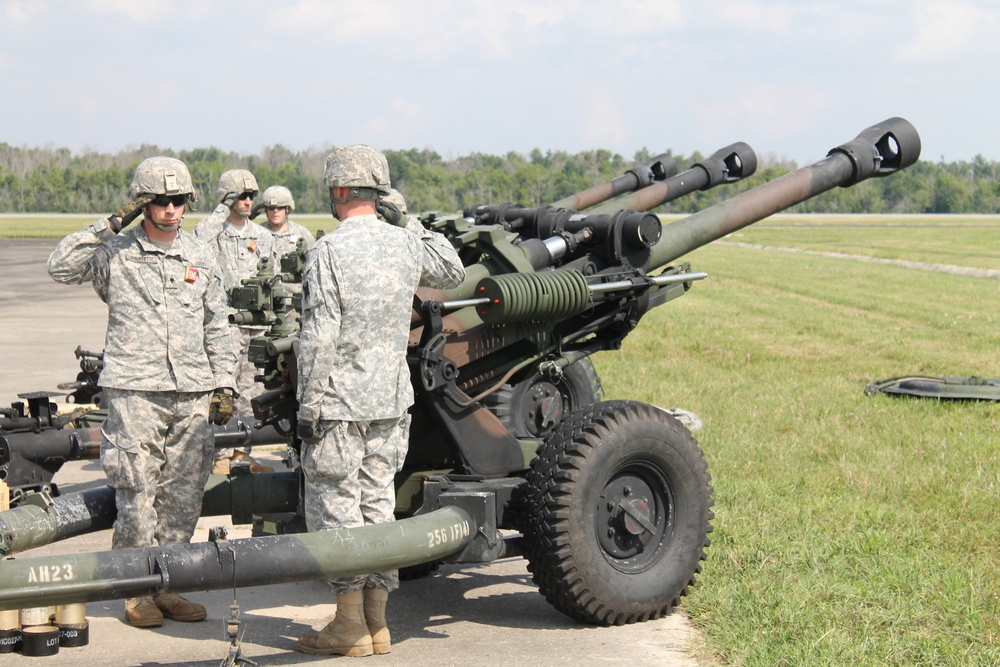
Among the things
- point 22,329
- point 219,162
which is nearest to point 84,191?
point 219,162

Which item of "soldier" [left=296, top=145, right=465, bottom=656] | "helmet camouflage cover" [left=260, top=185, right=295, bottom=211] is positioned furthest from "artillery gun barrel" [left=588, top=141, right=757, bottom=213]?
"soldier" [left=296, top=145, right=465, bottom=656]

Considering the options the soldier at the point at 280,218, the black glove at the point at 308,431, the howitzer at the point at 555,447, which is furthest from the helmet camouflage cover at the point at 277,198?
the black glove at the point at 308,431

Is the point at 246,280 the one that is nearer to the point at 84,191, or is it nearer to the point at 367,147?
the point at 367,147

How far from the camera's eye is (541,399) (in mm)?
8750

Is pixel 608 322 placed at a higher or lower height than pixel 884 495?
higher

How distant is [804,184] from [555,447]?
2714 millimetres

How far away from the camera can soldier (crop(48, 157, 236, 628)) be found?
5695 millimetres

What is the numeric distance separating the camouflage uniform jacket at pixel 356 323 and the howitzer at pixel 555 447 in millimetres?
411

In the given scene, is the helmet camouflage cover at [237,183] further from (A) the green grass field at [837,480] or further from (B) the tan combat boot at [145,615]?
(B) the tan combat boot at [145,615]

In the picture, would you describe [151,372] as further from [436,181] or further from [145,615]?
[436,181]

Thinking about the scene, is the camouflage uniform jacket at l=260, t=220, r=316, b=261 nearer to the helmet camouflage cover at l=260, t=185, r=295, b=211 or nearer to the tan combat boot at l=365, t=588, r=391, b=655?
the helmet camouflage cover at l=260, t=185, r=295, b=211

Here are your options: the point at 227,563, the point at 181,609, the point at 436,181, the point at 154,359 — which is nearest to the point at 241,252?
the point at 154,359

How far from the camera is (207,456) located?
19.5 ft

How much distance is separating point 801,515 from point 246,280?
4010mm
